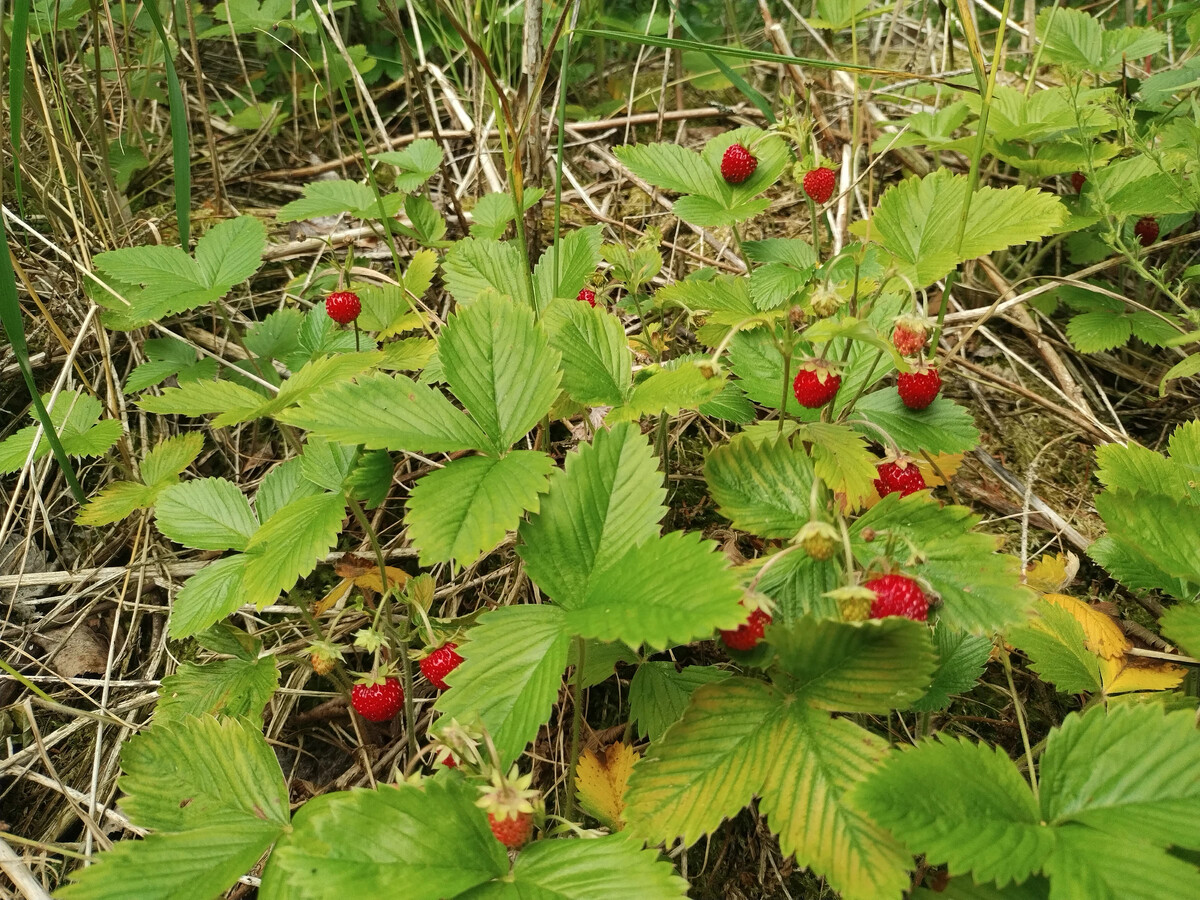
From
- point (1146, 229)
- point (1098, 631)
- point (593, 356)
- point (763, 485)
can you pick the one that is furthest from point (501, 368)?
point (1146, 229)

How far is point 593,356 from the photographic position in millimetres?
1455

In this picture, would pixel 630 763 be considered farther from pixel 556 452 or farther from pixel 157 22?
pixel 157 22

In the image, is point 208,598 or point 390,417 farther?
point 208,598

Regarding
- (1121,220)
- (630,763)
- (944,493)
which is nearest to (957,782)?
(630,763)

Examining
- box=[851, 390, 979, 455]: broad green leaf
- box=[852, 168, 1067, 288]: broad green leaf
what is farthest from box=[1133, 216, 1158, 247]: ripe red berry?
box=[851, 390, 979, 455]: broad green leaf

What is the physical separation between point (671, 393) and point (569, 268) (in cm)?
60

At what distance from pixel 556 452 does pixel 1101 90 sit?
72.8 inches

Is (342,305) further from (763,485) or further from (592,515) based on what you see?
(763,485)

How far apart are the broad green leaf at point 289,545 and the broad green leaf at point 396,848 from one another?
43 cm

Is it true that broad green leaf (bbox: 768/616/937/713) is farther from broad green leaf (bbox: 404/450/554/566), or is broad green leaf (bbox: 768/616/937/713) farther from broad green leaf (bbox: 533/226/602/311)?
broad green leaf (bbox: 533/226/602/311)

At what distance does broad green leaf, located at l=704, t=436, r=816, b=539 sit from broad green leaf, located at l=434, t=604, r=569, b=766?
0.36 metres

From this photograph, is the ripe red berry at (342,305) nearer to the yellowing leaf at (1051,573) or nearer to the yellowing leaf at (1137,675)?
the yellowing leaf at (1051,573)

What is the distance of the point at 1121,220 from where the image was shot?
178 cm

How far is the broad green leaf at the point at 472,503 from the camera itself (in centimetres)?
113
